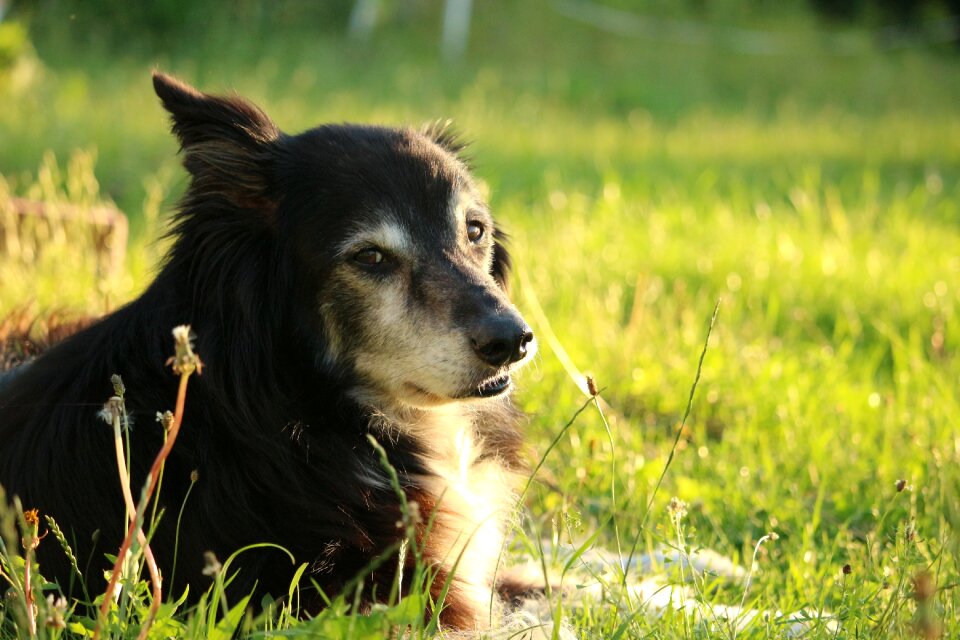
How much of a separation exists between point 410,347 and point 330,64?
925 cm

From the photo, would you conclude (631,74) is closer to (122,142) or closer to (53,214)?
(122,142)

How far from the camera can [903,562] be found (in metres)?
2.44

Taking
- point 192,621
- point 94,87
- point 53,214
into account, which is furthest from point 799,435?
point 94,87

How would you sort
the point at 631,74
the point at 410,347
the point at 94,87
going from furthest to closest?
the point at 631,74
the point at 94,87
the point at 410,347

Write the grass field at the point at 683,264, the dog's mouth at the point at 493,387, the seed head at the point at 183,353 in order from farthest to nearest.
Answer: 1. the grass field at the point at 683,264
2. the dog's mouth at the point at 493,387
3. the seed head at the point at 183,353

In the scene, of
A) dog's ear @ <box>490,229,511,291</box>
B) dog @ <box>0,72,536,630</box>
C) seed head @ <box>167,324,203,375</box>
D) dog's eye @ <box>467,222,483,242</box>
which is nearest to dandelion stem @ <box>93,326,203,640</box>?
seed head @ <box>167,324,203,375</box>

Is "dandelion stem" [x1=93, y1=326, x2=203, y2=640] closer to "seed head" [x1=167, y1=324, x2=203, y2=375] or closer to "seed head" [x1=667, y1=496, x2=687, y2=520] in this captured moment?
"seed head" [x1=167, y1=324, x2=203, y2=375]

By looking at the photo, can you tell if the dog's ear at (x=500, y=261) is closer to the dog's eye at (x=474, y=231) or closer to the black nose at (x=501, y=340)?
the dog's eye at (x=474, y=231)

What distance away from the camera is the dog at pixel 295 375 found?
8.59 feet

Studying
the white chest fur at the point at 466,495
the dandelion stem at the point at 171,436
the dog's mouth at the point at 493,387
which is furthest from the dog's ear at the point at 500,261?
the dandelion stem at the point at 171,436

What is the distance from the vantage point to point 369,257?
2.90m

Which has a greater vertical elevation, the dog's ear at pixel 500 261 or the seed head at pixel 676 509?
the dog's ear at pixel 500 261

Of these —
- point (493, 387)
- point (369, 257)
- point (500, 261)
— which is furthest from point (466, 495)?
point (500, 261)

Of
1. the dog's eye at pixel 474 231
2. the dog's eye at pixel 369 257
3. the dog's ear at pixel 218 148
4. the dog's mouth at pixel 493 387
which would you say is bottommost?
the dog's mouth at pixel 493 387
